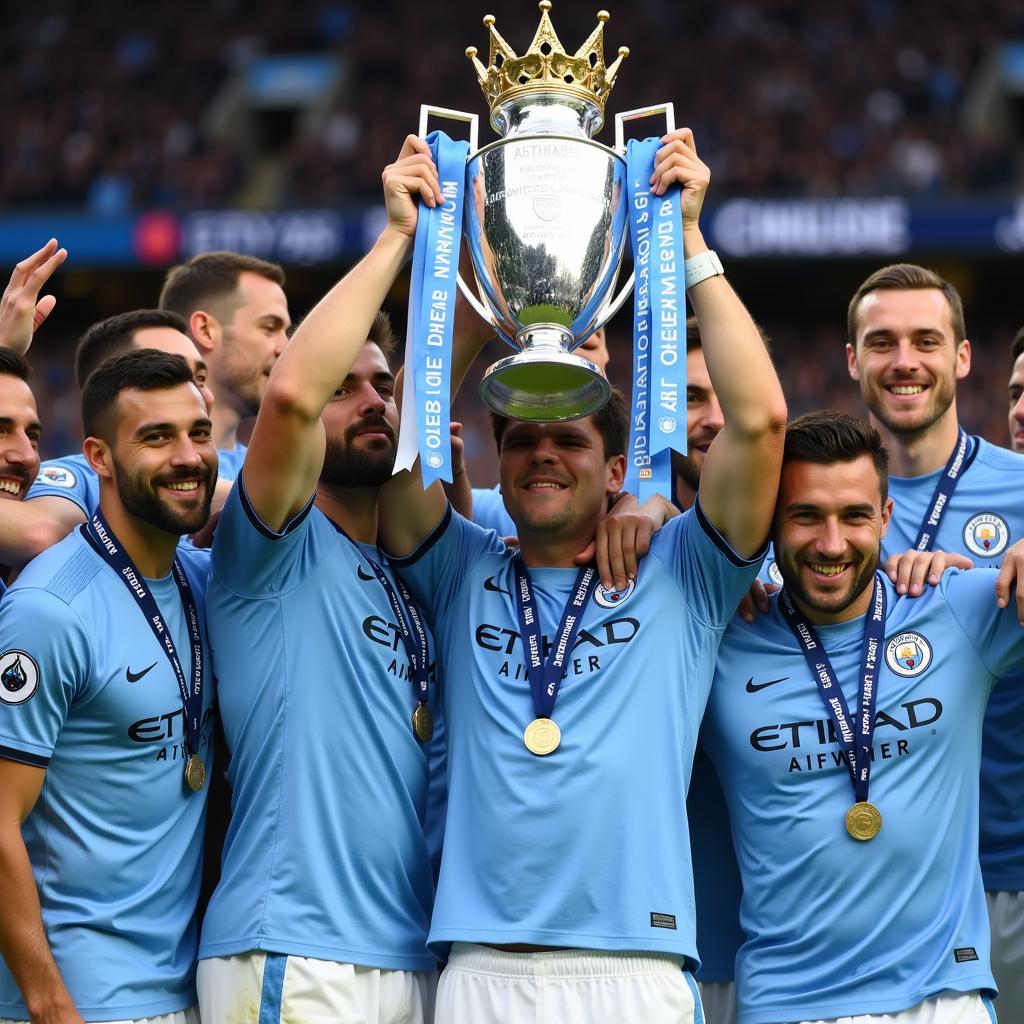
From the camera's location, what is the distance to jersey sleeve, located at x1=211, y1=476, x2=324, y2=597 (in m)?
3.41

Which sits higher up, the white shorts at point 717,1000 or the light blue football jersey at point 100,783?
the light blue football jersey at point 100,783

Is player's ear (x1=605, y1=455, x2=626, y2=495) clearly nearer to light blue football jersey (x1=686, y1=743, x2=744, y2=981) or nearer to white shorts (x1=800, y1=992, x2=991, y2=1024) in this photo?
light blue football jersey (x1=686, y1=743, x2=744, y2=981)

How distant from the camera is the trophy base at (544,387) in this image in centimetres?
320

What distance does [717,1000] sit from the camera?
3.80m

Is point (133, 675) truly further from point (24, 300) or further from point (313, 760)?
point (24, 300)

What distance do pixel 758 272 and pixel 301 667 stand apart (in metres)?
15.7

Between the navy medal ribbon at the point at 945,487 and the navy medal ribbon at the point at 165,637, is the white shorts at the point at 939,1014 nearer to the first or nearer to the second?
the navy medal ribbon at the point at 945,487

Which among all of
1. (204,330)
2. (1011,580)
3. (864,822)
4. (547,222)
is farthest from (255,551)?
(204,330)

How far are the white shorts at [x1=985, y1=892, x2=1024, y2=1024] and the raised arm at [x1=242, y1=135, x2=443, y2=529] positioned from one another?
2.10m

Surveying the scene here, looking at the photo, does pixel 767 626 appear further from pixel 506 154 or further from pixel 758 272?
pixel 758 272

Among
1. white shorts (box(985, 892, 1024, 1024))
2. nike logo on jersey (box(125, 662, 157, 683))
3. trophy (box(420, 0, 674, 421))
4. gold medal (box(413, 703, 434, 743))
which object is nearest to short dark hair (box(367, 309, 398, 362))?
trophy (box(420, 0, 674, 421))

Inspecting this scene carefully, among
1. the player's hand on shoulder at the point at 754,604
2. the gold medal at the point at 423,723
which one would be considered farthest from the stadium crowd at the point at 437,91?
the gold medal at the point at 423,723

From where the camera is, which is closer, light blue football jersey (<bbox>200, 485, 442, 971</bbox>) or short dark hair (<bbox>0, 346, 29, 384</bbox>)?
light blue football jersey (<bbox>200, 485, 442, 971</bbox>)

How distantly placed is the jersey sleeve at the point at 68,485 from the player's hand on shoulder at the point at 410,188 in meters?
1.13
